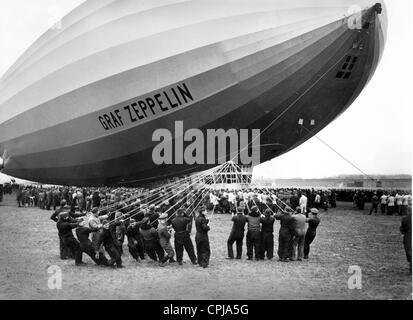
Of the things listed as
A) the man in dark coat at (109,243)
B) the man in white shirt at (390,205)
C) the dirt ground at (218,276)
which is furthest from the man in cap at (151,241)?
the man in white shirt at (390,205)

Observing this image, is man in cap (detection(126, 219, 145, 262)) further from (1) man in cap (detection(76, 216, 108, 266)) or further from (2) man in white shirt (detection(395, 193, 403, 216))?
(2) man in white shirt (detection(395, 193, 403, 216))

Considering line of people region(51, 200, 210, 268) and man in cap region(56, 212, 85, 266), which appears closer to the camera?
line of people region(51, 200, 210, 268)

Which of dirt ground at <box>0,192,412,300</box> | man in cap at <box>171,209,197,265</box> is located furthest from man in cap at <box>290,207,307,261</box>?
man in cap at <box>171,209,197,265</box>

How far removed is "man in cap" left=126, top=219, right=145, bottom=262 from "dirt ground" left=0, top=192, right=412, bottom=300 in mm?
253

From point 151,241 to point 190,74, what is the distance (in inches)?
171

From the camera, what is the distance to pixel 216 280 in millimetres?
8953

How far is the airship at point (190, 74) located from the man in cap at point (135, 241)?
1.27m

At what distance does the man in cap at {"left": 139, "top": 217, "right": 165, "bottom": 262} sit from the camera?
35.3 ft

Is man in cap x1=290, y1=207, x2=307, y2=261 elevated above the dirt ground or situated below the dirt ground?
above

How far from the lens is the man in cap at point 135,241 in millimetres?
10977

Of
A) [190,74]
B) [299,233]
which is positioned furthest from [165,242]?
[190,74]

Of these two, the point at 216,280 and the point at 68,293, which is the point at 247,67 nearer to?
the point at 216,280
